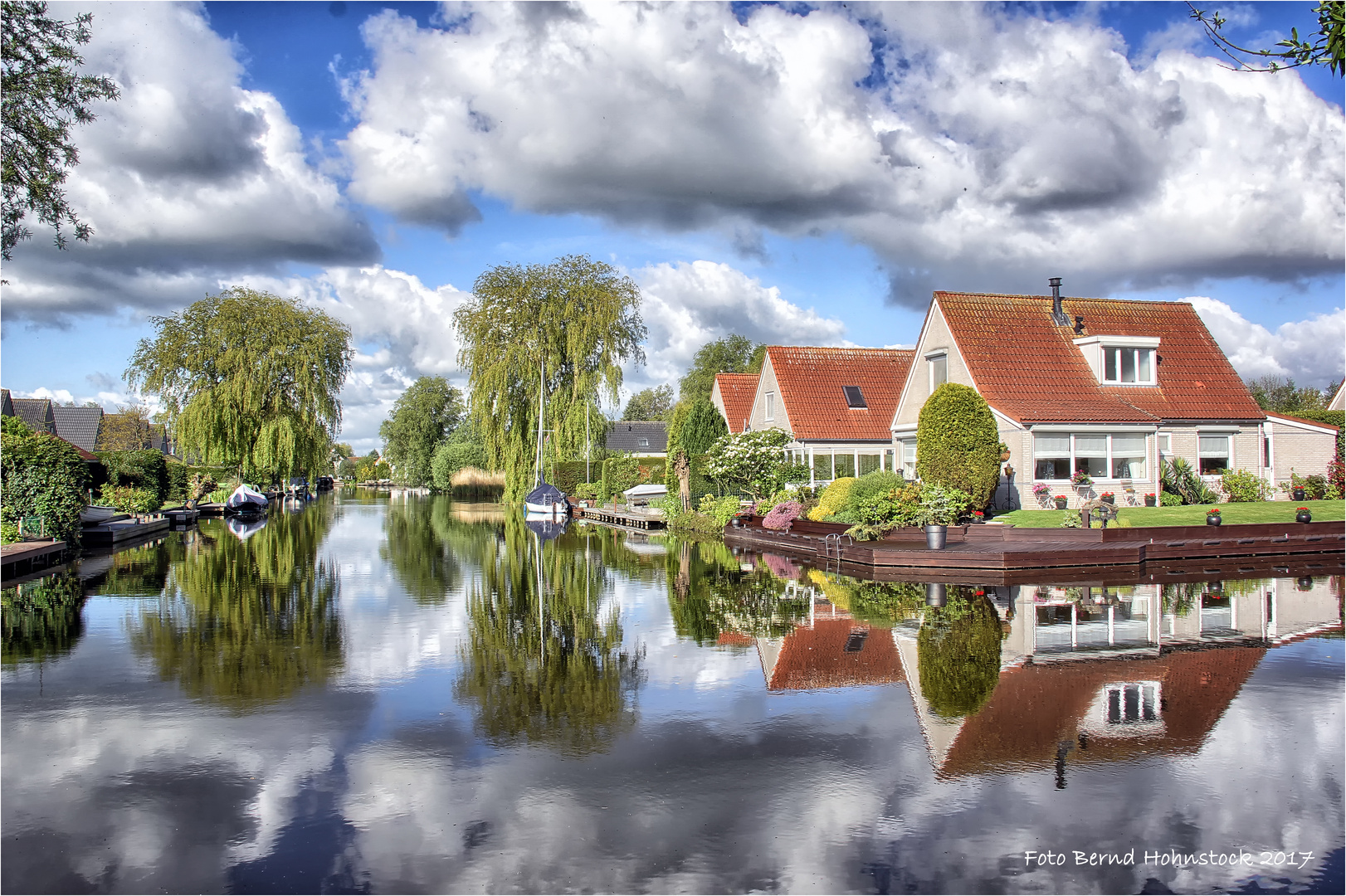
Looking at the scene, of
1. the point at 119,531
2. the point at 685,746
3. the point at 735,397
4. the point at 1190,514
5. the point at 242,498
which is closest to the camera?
the point at 685,746

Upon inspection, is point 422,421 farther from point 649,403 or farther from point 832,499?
point 832,499

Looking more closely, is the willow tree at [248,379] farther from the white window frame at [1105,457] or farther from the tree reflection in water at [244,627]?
the white window frame at [1105,457]

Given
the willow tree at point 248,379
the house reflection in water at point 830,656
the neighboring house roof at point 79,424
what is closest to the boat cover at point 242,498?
the willow tree at point 248,379

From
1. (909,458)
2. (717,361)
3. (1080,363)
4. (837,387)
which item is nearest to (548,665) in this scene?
(909,458)

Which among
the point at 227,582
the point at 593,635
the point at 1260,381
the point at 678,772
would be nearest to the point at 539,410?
the point at 227,582

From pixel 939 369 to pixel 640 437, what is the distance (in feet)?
177

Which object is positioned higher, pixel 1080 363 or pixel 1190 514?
pixel 1080 363

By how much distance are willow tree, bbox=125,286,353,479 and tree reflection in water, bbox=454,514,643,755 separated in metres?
32.1

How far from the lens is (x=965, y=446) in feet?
79.8

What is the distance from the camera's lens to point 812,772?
24.0 feet

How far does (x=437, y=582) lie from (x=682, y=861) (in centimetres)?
1447

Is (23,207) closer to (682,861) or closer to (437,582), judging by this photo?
(437,582)

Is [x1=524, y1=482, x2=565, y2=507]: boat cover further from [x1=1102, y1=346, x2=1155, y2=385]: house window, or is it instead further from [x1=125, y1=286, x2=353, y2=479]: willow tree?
[x1=1102, y1=346, x2=1155, y2=385]: house window

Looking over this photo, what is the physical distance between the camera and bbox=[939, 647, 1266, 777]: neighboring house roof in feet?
24.9
